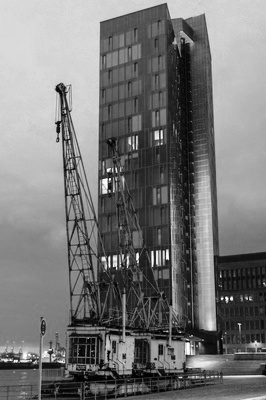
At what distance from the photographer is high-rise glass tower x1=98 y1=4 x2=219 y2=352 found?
129875 millimetres

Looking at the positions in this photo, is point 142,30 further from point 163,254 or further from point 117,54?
point 163,254

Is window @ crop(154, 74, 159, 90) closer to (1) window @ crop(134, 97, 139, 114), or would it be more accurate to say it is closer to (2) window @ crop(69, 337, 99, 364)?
(1) window @ crop(134, 97, 139, 114)

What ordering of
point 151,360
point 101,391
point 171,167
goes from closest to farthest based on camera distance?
1. point 101,391
2. point 151,360
3. point 171,167

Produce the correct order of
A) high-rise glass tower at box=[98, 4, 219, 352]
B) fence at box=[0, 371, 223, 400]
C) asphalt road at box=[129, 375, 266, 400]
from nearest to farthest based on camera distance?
asphalt road at box=[129, 375, 266, 400] → fence at box=[0, 371, 223, 400] → high-rise glass tower at box=[98, 4, 219, 352]

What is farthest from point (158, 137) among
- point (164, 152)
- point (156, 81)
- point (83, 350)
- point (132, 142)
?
point (83, 350)


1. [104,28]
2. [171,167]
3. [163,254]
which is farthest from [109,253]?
[104,28]

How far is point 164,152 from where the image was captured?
13312cm

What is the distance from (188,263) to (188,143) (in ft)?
113

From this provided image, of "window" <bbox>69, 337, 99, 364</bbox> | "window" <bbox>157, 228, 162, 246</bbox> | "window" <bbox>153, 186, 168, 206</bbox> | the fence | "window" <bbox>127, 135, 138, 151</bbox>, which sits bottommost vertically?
the fence

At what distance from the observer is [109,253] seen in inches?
5187

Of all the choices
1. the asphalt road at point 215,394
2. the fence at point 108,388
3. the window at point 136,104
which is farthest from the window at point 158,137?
the asphalt road at point 215,394

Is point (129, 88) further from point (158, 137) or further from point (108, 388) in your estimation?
point (108, 388)

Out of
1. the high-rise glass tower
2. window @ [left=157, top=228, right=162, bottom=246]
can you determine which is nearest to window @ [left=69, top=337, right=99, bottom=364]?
Result: the high-rise glass tower

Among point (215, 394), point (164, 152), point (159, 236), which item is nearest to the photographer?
point (215, 394)
